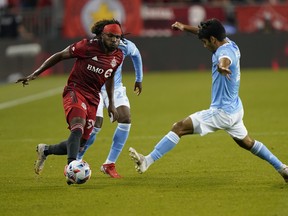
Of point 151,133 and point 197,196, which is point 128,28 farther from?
point 197,196

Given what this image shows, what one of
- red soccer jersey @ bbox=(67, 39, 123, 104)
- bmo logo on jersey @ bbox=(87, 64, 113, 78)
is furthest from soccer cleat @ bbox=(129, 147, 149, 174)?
bmo logo on jersey @ bbox=(87, 64, 113, 78)

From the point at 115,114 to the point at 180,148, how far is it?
3.17 meters

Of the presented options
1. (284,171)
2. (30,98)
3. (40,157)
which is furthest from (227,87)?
(30,98)

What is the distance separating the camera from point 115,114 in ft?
35.4

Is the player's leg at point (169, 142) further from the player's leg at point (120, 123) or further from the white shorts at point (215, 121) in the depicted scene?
the player's leg at point (120, 123)

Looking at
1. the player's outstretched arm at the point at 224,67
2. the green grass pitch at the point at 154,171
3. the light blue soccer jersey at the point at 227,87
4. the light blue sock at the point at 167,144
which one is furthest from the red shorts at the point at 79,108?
the player's outstretched arm at the point at 224,67

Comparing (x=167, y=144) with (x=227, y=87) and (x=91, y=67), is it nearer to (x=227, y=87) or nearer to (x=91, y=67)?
(x=227, y=87)

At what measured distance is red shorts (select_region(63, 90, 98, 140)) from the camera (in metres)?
9.98

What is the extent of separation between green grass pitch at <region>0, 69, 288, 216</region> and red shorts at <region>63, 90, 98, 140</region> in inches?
31.0

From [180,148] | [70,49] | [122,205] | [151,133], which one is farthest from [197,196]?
[151,133]

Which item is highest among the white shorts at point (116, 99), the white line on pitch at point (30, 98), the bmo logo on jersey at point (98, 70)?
the bmo logo on jersey at point (98, 70)

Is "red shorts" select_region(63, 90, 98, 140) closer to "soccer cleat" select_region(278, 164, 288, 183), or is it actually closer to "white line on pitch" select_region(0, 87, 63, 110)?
"soccer cleat" select_region(278, 164, 288, 183)

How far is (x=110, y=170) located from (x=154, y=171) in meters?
0.69

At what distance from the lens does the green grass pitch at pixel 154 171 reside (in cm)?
887
